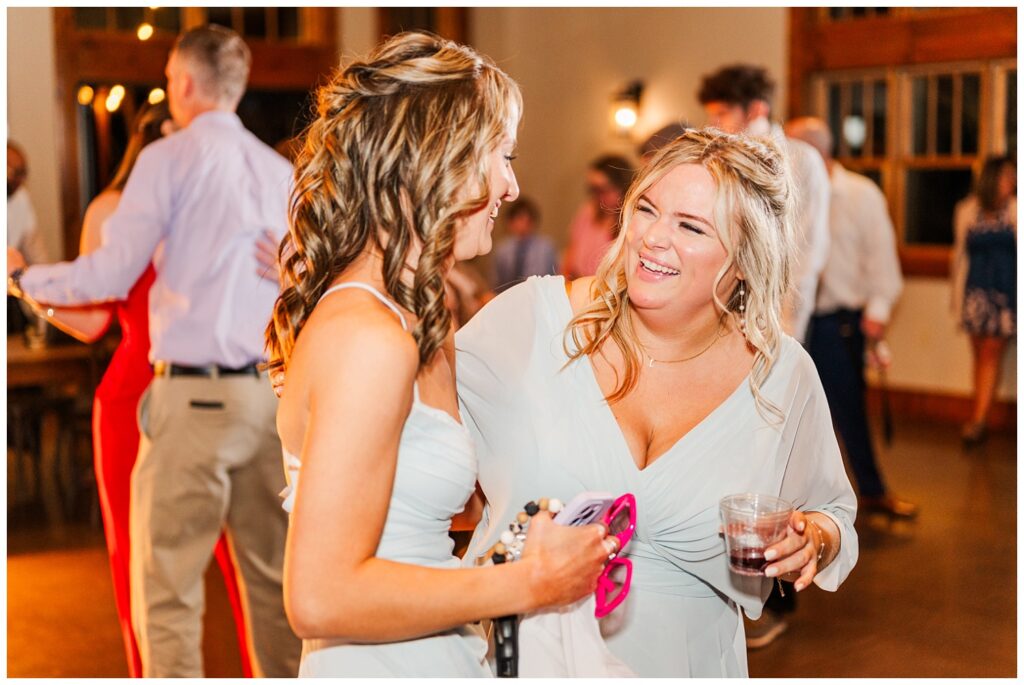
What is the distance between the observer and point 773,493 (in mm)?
2045

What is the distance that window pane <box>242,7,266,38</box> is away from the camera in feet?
30.7

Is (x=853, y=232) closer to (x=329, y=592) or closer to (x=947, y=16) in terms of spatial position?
(x=947, y=16)

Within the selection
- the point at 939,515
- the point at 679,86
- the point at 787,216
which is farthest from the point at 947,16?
the point at 787,216

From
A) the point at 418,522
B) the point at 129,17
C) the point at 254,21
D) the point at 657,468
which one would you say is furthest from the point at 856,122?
the point at 418,522

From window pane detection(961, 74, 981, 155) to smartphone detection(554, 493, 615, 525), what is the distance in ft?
24.0

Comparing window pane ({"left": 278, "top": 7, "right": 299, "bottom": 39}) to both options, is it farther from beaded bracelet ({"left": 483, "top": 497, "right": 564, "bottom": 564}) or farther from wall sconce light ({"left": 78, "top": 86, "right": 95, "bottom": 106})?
beaded bracelet ({"left": 483, "top": 497, "right": 564, "bottom": 564})

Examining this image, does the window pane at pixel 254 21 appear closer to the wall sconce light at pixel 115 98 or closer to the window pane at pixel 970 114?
the wall sconce light at pixel 115 98

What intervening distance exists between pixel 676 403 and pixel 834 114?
7.36 metres

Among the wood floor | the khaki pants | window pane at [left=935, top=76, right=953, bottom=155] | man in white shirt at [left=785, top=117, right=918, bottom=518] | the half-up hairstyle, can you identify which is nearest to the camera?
the khaki pants

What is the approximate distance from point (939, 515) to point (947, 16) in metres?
3.99

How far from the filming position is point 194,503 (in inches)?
122

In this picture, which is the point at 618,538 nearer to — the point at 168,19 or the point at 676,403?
the point at 676,403

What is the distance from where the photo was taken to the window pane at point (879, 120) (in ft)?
28.1

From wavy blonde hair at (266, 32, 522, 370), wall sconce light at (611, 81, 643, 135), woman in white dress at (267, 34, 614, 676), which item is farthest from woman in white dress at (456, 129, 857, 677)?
wall sconce light at (611, 81, 643, 135)
